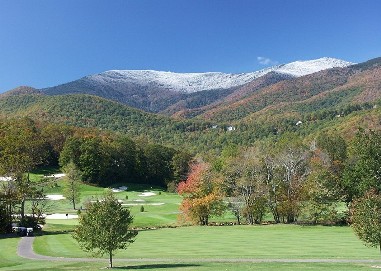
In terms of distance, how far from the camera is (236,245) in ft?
129

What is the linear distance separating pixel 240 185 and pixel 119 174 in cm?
7337

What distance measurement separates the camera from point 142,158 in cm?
13825

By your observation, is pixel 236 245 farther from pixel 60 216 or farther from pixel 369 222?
pixel 60 216

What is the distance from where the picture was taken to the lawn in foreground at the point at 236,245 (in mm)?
32938

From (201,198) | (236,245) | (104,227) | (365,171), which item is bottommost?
(236,245)

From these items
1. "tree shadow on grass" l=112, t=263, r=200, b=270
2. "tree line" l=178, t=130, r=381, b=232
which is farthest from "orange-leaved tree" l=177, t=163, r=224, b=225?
"tree shadow on grass" l=112, t=263, r=200, b=270

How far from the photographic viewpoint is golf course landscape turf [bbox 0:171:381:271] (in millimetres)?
27734

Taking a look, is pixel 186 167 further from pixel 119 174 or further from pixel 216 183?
pixel 216 183

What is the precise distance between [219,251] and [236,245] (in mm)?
4247

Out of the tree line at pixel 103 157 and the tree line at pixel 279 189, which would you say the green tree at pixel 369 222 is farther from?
the tree line at pixel 103 157

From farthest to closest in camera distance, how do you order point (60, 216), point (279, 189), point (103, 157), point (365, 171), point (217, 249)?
point (103, 157) → point (60, 216) → point (279, 189) → point (365, 171) → point (217, 249)

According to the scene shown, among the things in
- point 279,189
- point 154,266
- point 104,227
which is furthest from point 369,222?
point 279,189

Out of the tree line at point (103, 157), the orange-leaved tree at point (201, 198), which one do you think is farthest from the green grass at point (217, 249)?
the tree line at point (103, 157)

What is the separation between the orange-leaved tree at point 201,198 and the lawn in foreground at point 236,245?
7958 millimetres
